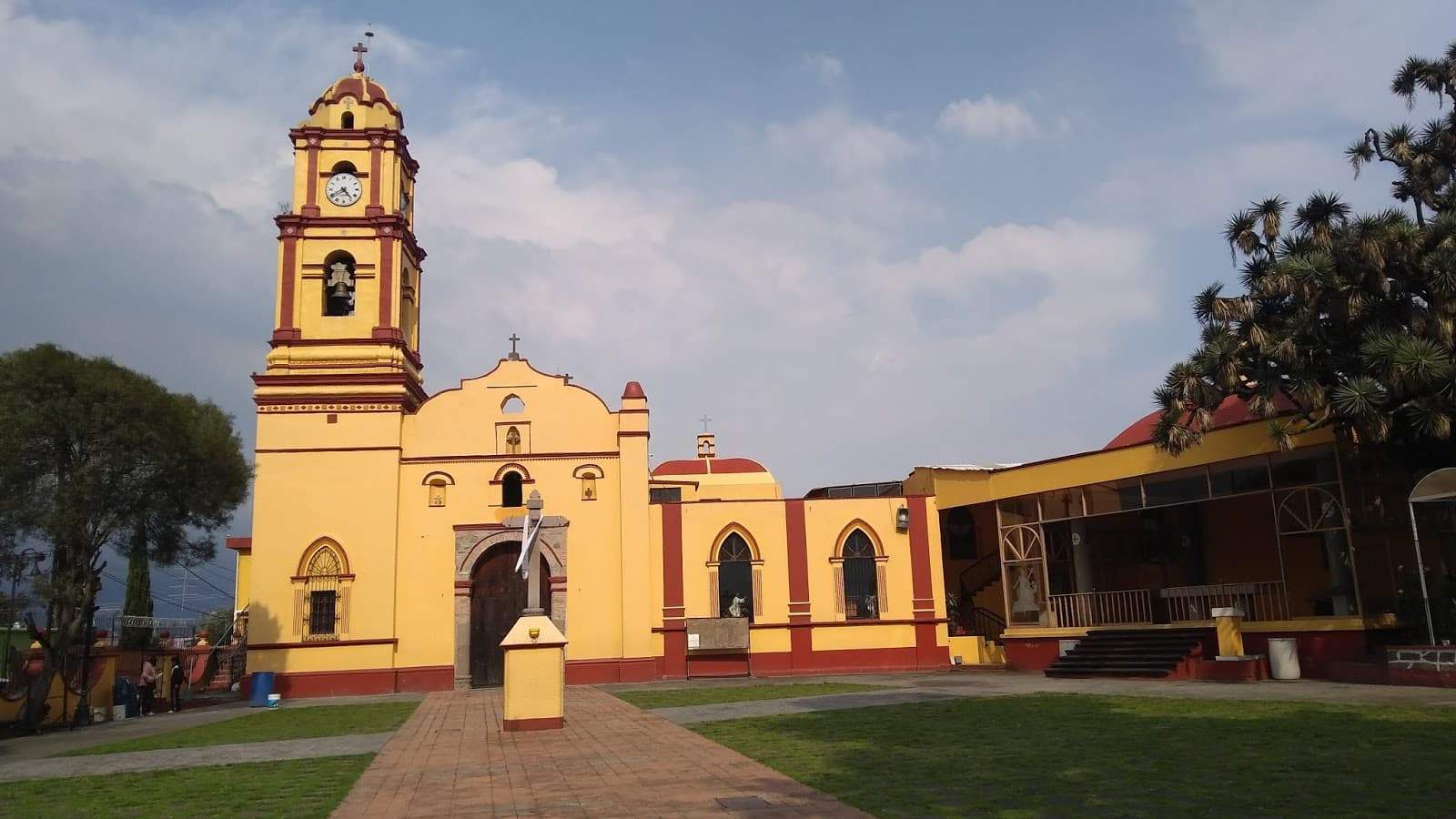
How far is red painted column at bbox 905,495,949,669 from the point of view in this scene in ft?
83.6

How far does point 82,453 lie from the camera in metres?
19.5

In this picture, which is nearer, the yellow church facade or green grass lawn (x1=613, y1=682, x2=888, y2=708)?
green grass lawn (x1=613, y1=682, x2=888, y2=708)

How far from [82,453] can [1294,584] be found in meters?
24.2

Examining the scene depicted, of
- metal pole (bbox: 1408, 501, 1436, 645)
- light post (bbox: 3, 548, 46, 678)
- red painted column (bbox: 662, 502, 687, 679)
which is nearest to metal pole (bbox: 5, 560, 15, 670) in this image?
light post (bbox: 3, 548, 46, 678)

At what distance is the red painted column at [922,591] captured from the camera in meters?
25.5

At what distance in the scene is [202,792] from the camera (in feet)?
31.2

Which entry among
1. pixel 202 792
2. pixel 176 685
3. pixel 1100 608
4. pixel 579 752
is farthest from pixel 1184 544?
pixel 176 685


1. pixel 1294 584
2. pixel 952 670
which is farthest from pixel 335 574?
pixel 1294 584

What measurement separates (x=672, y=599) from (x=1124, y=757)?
1656 centimetres

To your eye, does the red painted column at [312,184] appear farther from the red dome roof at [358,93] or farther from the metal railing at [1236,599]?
the metal railing at [1236,599]

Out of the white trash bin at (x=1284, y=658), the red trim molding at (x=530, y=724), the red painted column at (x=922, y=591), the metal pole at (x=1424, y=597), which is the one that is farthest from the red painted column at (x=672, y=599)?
the metal pole at (x=1424, y=597)

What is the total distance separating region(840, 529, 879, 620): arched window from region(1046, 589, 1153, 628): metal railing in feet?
14.5

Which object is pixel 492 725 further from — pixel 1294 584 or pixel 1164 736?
pixel 1294 584

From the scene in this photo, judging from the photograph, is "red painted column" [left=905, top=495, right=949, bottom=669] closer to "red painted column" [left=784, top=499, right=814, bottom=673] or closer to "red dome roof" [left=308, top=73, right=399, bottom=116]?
"red painted column" [left=784, top=499, right=814, bottom=673]
